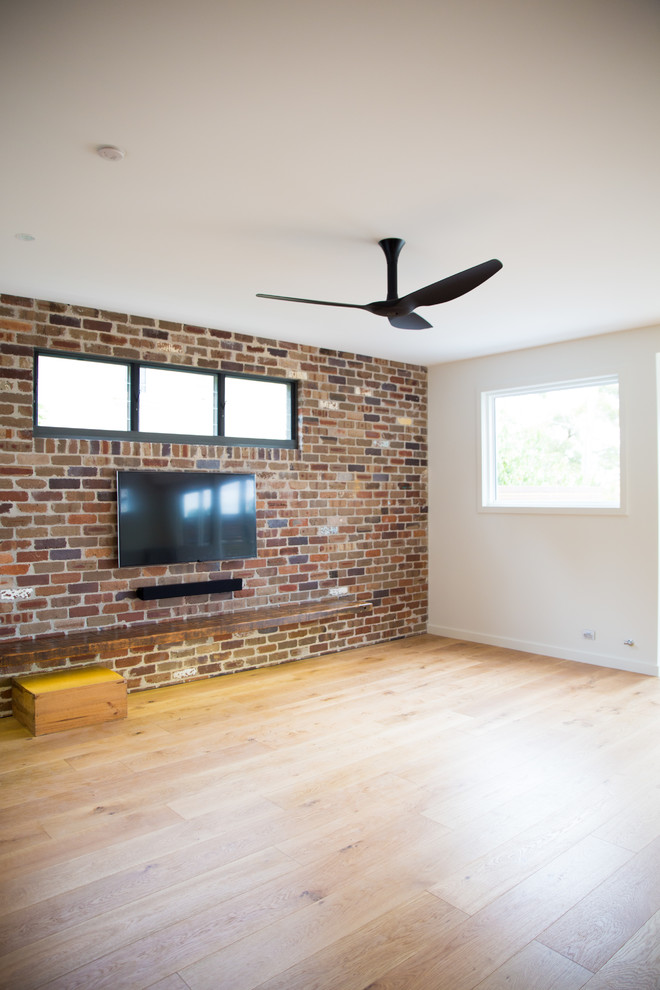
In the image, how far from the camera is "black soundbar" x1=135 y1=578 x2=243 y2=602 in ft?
15.3

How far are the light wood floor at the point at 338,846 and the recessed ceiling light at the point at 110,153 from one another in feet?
8.70

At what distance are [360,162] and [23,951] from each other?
9.51 feet

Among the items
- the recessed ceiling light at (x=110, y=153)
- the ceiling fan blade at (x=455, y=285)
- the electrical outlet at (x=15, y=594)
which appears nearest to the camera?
the recessed ceiling light at (x=110, y=153)

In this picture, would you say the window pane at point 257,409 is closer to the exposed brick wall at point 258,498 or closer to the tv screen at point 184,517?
the exposed brick wall at point 258,498

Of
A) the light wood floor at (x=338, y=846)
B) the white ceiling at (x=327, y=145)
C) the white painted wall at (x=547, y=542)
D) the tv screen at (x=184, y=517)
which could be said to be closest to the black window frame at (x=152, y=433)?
the tv screen at (x=184, y=517)

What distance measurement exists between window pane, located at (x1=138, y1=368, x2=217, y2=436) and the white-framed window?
8.44 ft

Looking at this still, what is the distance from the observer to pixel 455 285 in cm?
304

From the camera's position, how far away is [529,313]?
15.3ft

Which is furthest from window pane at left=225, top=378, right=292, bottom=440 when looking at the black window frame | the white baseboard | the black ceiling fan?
the white baseboard

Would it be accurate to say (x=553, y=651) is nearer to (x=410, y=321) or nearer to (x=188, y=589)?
(x=188, y=589)

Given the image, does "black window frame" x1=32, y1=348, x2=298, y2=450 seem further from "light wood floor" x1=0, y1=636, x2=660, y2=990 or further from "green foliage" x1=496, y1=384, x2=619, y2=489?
"green foliage" x1=496, y1=384, x2=619, y2=489

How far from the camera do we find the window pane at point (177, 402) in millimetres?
4832

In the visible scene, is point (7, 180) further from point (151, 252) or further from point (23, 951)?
point (23, 951)

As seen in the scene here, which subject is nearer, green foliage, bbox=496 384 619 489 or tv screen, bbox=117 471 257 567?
tv screen, bbox=117 471 257 567
